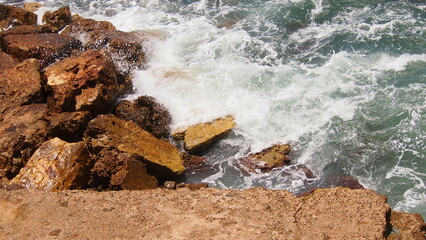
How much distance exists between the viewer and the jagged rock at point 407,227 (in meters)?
5.09

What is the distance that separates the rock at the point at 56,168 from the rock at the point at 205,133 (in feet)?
7.23

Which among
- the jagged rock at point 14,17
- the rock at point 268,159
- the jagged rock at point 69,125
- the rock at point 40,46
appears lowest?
the rock at point 268,159

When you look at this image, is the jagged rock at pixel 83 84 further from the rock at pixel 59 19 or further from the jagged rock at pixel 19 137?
the rock at pixel 59 19

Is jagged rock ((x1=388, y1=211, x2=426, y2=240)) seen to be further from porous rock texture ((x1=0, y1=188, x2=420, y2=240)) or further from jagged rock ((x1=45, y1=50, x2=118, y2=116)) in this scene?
jagged rock ((x1=45, y1=50, x2=118, y2=116))

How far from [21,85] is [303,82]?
21.4 ft

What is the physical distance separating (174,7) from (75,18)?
3516 mm

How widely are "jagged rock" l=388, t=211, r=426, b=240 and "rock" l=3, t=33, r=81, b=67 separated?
27.9ft

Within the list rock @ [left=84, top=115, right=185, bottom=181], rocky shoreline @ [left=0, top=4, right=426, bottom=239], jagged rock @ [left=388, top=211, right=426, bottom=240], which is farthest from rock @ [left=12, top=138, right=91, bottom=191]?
jagged rock @ [left=388, top=211, right=426, bottom=240]

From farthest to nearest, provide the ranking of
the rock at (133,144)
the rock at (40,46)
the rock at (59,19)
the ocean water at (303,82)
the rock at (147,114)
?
the rock at (59,19) → the rock at (40,46) → the rock at (147,114) → the ocean water at (303,82) → the rock at (133,144)

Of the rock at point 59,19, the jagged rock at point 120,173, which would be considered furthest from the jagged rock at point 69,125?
the rock at point 59,19

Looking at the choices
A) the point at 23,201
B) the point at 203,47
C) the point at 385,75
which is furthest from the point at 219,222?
the point at 203,47

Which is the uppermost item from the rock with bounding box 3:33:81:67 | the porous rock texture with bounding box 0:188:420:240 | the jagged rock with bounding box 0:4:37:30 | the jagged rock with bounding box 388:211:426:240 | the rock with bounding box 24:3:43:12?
the jagged rock with bounding box 388:211:426:240

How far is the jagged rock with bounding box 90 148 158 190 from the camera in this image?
21.6 ft

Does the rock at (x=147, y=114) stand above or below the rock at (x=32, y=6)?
above
